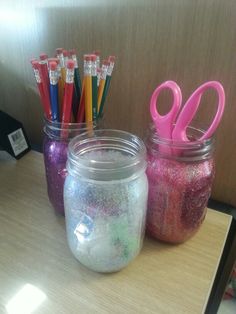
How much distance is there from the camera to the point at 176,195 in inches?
13.7

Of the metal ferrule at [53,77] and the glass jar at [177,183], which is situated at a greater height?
the metal ferrule at [53,77]

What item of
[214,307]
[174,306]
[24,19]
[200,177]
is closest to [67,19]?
[24,19]

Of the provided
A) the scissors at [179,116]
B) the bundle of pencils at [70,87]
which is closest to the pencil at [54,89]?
the bundle of pencils at [70,87]

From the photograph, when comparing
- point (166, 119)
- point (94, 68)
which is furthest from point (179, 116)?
point (94, 68)

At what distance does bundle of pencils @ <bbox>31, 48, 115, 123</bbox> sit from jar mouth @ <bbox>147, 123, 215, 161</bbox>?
9 cm

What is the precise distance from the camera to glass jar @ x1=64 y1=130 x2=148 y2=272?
306mm

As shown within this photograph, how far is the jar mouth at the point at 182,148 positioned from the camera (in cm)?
33

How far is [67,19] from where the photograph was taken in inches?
18.7

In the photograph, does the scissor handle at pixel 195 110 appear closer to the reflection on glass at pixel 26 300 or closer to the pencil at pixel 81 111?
the pencil at pixel 81 111

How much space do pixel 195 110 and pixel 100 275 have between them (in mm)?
224

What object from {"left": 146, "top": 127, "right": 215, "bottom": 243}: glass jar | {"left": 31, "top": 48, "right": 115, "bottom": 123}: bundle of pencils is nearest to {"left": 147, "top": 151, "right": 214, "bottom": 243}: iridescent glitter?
{"left": 146, "top": 127, "right": 215, "bottom": 243}: glass jar

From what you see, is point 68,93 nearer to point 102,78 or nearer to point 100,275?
point 102,78

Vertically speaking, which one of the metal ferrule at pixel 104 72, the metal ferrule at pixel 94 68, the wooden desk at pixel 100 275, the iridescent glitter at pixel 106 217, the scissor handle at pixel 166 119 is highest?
the metal ferrule at pixel 94 68

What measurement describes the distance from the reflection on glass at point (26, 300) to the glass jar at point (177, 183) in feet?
0.53
